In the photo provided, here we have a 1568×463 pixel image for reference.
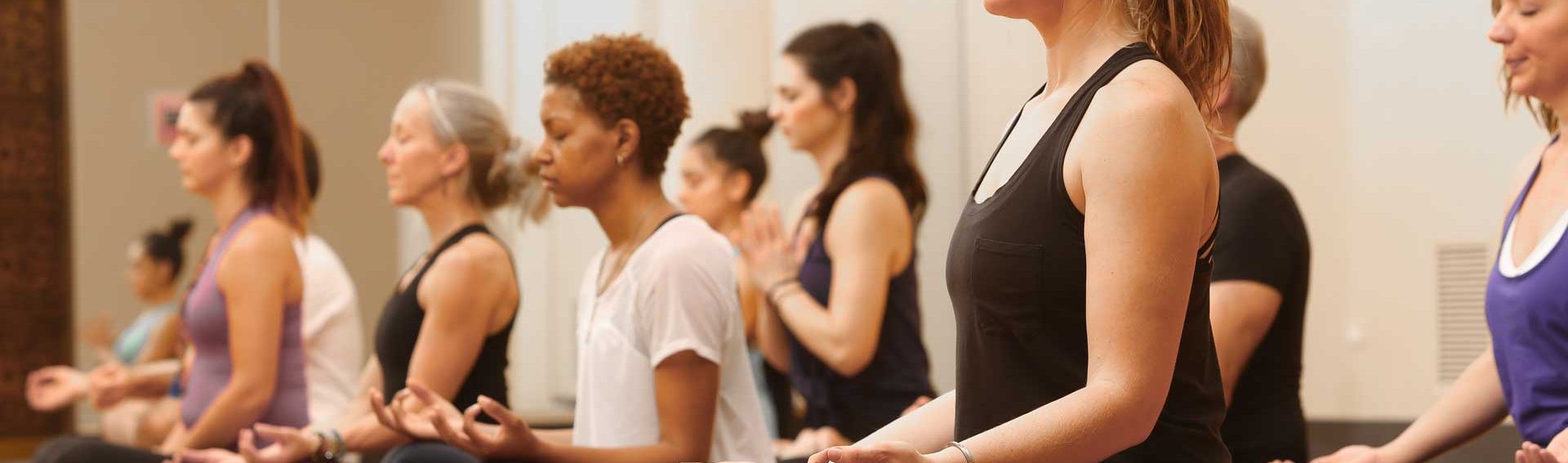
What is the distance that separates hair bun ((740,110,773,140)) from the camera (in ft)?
12.3

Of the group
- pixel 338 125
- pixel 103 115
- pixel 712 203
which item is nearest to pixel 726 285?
pixel 712 203

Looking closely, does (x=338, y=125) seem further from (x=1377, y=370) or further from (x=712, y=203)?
(x=1377, y=370)

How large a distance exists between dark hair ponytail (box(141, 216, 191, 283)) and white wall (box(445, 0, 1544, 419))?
1.97 metres

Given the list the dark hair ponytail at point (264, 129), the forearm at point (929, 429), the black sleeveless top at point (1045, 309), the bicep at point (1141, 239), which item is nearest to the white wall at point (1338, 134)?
the dark hair ponytail at point (264, 129)

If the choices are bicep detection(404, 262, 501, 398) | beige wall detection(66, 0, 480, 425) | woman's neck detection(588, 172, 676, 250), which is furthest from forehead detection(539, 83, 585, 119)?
beige wall detection(66, 0, 480, 425)

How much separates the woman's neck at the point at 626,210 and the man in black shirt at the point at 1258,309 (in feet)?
2.35

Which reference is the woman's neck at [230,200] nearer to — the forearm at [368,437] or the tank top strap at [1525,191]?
the forearm at [368,437]

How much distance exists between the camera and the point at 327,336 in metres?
3.53

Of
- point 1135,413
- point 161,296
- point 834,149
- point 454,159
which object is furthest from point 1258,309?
point 161,296

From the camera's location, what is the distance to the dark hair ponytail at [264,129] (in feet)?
9.68

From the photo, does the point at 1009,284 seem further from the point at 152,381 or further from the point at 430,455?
the point at 152,381

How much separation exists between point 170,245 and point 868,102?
336 cm

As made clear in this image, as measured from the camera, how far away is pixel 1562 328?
160 cm

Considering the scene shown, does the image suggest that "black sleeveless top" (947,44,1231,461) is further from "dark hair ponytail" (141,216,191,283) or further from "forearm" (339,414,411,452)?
"dark hair ponytail" (141,216,191,283)
